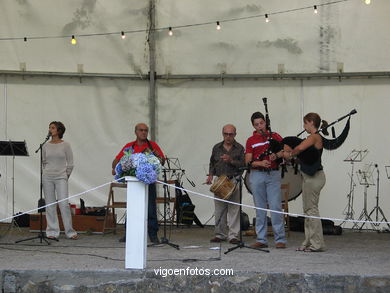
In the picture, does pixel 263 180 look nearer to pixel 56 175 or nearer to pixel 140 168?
pixel 140 168

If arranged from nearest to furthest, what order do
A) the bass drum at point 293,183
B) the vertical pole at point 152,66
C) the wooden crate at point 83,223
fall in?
1. the wooden crate at point 83,223
2. the bass drum at point 293,183
3. the vertical pole at point 152,66

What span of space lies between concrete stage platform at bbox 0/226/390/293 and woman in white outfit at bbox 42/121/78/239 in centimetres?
117

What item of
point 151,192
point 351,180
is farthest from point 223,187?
point 351,180

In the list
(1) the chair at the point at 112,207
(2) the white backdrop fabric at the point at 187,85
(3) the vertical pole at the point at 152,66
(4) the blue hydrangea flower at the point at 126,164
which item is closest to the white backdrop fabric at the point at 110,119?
(2) the white backdrop fabric at the point at 187,85

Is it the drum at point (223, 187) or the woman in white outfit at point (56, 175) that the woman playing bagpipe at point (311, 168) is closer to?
the drum at point (223, 187)

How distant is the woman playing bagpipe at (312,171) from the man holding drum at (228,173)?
1.20m

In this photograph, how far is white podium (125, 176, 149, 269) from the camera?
6738 millimetres

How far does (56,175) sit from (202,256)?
2.73 metres

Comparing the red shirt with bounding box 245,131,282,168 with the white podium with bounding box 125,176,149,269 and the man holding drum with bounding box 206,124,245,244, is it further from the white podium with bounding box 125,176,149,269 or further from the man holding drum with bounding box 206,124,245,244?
the white podium with bounding box 125,176,149,269

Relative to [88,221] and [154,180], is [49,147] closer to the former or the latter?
[88,221]

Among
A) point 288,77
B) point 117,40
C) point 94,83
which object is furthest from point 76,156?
point 288,77

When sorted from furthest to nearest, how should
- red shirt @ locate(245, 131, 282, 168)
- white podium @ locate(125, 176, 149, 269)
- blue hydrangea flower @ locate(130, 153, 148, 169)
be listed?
red shirt @ locate(245, 131, 282, 168) → blue hydrangea flower @ locate(130, 153, 148, 169) → white podium @ locate(125, 176, 149, 269)

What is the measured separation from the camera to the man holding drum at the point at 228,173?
29.8 ft

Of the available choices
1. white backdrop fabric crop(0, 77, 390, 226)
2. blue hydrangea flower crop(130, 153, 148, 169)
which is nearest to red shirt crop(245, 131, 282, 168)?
blue hydrangea flower crop(130, 153, 148, 169)
